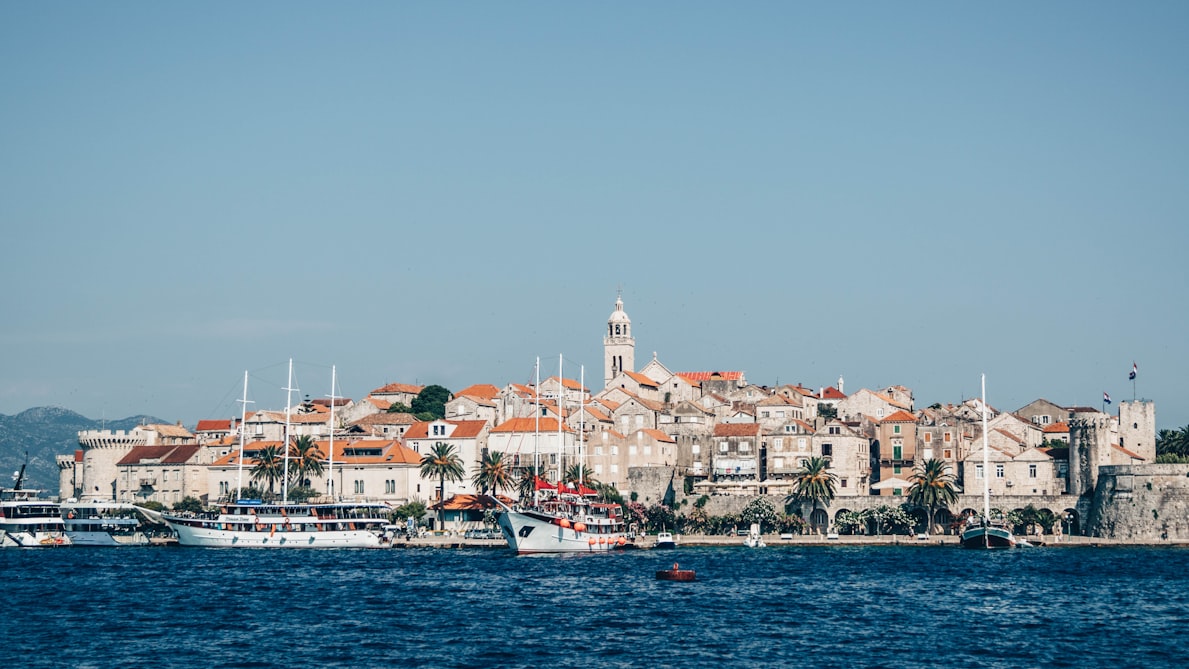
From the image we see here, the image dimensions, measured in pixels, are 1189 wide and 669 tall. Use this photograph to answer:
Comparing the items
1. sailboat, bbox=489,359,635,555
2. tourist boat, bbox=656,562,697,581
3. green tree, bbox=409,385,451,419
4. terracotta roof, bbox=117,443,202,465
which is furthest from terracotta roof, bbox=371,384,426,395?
tourist boat, bbox=656,562,697,581

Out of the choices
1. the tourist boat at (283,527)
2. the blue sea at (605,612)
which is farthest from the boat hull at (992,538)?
the tourist boat at (283,527)

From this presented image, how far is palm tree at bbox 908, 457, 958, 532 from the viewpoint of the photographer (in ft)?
359

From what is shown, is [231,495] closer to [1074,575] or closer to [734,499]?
[734,499]

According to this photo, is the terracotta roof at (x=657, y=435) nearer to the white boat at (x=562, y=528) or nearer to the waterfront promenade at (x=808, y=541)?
the waterfront promenade at (x=808, y=541)

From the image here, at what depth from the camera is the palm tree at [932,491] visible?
109438 mm

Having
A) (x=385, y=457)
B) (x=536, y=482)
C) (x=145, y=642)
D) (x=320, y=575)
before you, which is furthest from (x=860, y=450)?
(x=145, y=642)

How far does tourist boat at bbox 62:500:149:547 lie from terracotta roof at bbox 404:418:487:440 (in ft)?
80.9

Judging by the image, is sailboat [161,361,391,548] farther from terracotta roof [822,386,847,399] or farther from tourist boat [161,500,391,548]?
terracotta roof [822,386,847,399]

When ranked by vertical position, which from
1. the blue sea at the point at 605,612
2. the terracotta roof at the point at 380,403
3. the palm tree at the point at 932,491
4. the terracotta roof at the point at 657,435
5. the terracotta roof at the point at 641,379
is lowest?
the blue sea at the point at 605,612

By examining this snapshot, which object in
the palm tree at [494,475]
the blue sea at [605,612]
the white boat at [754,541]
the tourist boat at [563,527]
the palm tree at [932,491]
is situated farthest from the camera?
the palm tree at [494,475]

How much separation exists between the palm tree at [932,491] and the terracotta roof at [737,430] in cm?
1677

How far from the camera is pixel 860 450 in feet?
406

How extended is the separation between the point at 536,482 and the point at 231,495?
123 feet

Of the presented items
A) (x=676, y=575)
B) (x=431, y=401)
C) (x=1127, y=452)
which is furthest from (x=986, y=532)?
(x=431, y=401)
